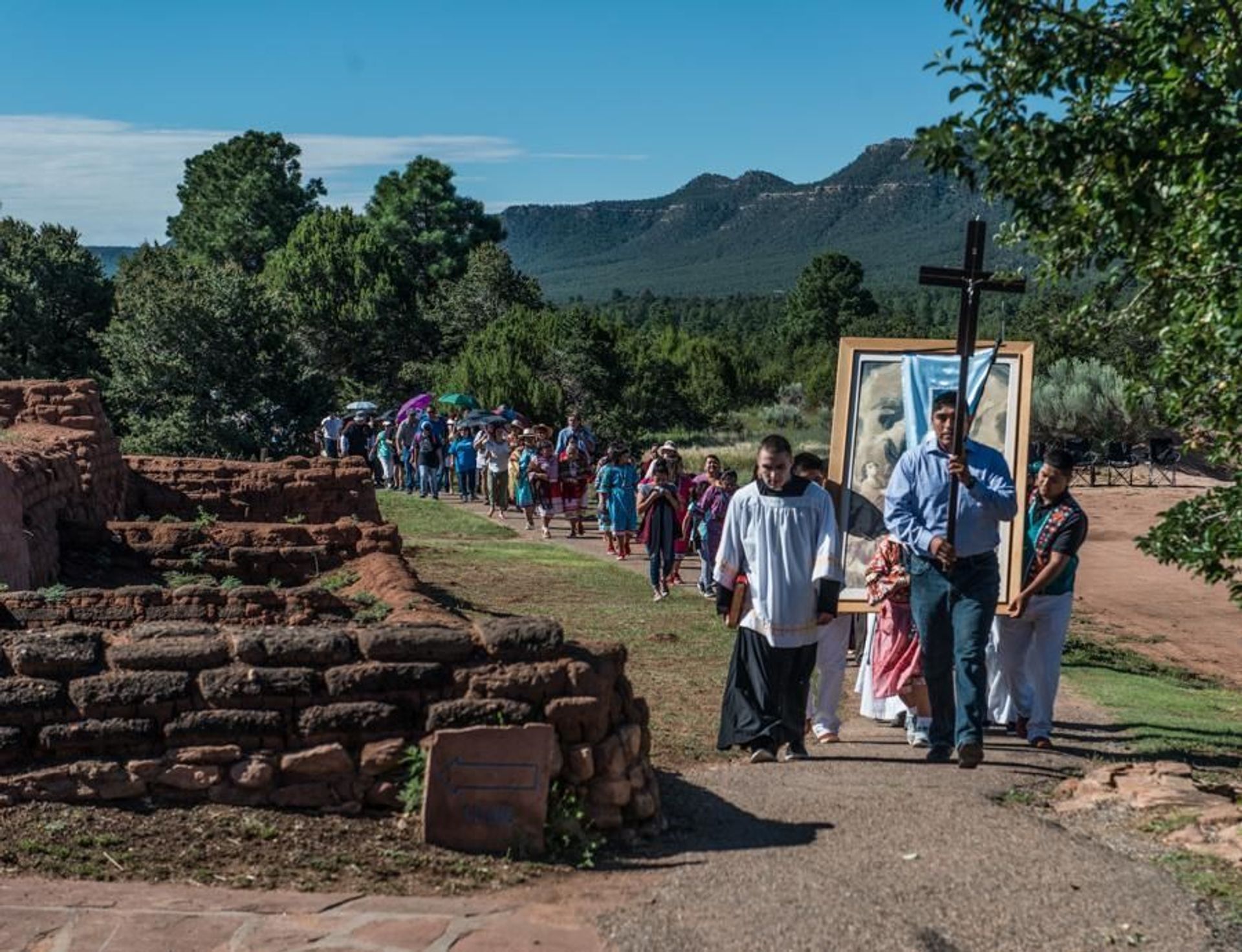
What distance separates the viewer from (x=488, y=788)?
22.7 ft

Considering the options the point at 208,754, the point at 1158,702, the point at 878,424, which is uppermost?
the point at 878,424

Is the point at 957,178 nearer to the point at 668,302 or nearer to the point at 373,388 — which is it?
the point at 373,388

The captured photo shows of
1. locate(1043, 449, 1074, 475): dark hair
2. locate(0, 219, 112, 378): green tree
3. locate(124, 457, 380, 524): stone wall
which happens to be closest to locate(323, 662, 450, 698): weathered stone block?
locate(1043, 449, 1074, 475): dark hair

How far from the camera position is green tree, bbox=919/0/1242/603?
774 cm

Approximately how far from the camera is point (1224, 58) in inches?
309

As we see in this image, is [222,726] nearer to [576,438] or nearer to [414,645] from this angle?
[414,645]

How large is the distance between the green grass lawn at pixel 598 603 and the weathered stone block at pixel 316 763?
8.55 feet

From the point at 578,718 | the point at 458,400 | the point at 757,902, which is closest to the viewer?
the point at 757,902

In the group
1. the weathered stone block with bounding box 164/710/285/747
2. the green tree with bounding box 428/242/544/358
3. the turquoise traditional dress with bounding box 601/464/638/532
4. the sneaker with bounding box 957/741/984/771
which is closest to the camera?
the weathered stone block with bounding box 164/710/285/747

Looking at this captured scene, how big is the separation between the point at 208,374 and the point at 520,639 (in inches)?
1159

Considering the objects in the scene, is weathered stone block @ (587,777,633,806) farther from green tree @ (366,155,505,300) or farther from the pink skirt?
green tree @ (366,155,505,300)

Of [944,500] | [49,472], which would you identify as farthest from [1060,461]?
[49,472]

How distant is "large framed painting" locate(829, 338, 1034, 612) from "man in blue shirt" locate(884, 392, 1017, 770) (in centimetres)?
97

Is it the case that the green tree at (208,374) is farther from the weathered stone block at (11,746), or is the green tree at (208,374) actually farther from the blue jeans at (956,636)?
the weathered stone block at (11,746)
